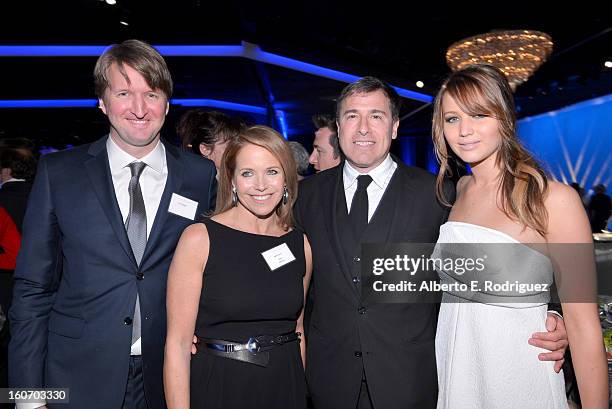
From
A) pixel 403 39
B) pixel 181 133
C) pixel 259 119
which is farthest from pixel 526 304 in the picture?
pixel 259 119

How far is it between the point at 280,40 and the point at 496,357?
6411 millimetres

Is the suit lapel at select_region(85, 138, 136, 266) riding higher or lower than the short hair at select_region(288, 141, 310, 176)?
lower

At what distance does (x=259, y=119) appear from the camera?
41.9 ft

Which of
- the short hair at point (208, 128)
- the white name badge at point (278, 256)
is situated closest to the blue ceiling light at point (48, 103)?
the short hair at point (208, 128)

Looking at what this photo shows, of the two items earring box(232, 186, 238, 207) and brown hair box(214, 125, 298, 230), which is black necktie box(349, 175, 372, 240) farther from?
earring box(232, 186, 238, 207)

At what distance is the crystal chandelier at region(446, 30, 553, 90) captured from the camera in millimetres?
6051

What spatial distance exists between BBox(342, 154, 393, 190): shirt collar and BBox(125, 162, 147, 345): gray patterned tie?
0.87m

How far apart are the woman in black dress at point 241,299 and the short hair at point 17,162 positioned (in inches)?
102

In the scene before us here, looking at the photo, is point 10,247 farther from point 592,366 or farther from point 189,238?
point 592,366

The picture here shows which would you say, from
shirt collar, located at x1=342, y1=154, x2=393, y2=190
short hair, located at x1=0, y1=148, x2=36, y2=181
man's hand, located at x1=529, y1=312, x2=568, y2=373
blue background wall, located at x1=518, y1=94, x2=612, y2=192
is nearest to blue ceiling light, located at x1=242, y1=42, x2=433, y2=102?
short hair, located at x1=0, y1=148, x2=36, y2=181

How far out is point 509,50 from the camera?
624 centimetres

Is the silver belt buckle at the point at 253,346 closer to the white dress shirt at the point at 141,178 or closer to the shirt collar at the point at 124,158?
the white dress shirt at the point at 141,178

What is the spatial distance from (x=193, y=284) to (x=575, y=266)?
4.34 ft

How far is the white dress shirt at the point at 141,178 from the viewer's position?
1.83 metres
